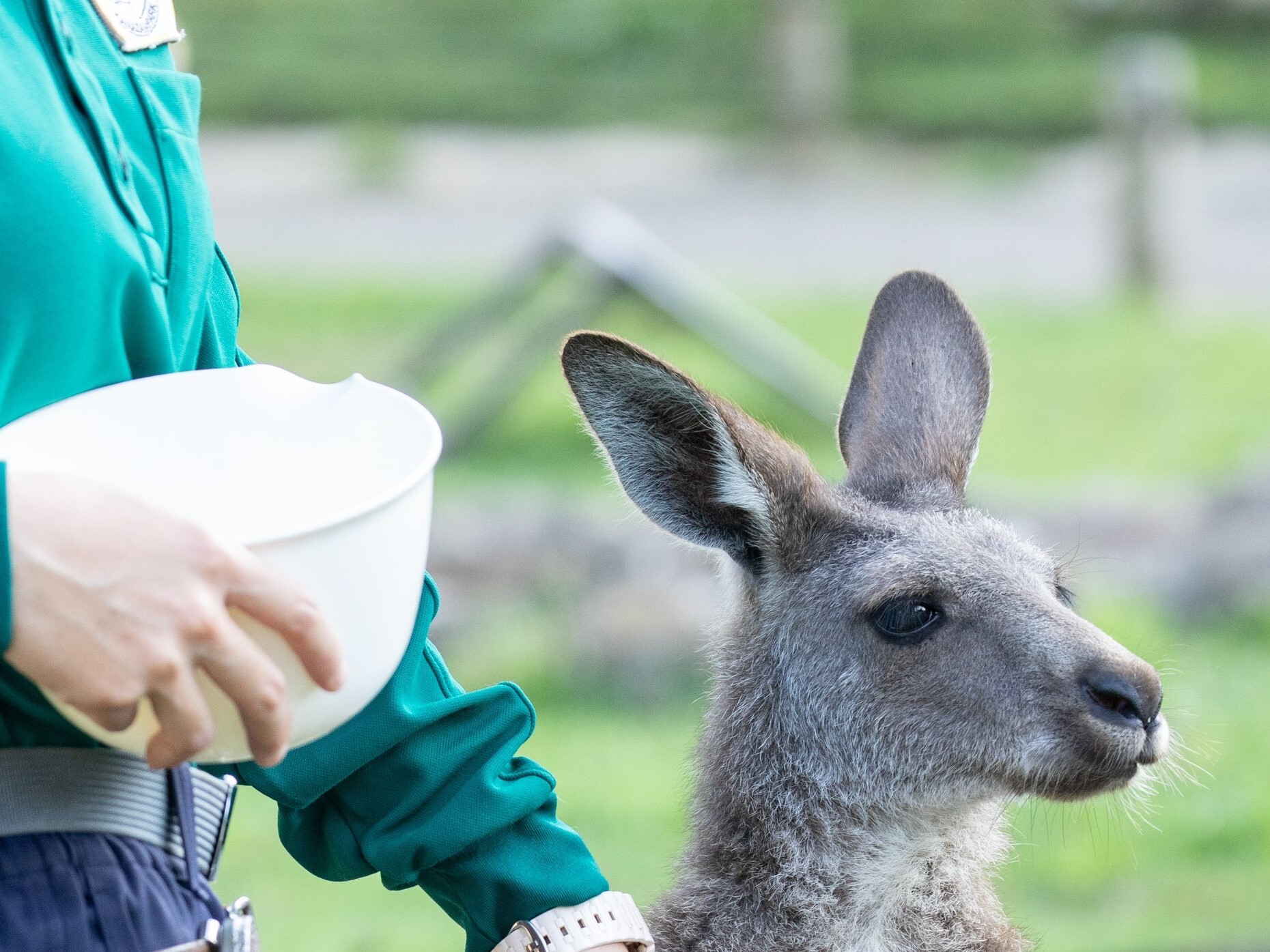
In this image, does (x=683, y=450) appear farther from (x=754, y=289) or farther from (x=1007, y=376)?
(x=754, y=289)

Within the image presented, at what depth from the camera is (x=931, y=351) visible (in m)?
2.92

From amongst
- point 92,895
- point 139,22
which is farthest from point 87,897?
point 139,22

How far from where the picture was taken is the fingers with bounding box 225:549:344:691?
135 cm

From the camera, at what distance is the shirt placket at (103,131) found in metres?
1.65

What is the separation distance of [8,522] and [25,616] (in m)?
0.08

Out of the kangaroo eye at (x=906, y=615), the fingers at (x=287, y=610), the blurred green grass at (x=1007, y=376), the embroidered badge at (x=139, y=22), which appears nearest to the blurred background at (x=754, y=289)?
the blurred green grass at (x=1007, y=376)

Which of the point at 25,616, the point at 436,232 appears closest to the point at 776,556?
the point at 25,616

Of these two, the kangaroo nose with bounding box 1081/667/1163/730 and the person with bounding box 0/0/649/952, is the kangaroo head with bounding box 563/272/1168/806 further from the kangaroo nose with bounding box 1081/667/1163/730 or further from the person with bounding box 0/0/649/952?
the person with bounding box 0/0/649/952

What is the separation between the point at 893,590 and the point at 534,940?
100 cm

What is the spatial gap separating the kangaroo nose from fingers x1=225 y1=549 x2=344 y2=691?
140cm

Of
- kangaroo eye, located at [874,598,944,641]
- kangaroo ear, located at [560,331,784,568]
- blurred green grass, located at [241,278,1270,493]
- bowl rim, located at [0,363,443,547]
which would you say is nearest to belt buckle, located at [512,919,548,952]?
bowl rim, located at [0,363,443,547]

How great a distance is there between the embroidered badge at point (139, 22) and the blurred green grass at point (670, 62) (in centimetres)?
1520

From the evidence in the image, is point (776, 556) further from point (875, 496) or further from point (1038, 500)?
point (1038, 500)

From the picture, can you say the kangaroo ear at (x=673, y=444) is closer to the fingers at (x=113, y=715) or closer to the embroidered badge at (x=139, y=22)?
the embroidered badge at (x=139, y=22)
